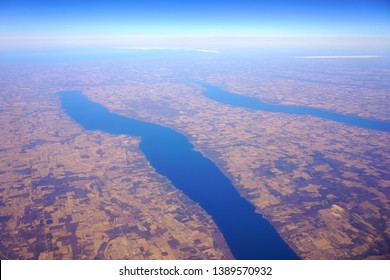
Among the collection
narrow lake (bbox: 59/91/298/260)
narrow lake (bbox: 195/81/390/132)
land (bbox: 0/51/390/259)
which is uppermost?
land (bbox: 0/51/390/259)

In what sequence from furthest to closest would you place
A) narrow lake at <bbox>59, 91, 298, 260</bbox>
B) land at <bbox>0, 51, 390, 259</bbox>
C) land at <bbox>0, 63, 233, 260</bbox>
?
narrow lake at <bbox>59, 91, 298, 260</bbox> < land at <bbox>0, 51, 390, 259</bbox> < land at <bbox>0, 63, 233, 260</bbox>

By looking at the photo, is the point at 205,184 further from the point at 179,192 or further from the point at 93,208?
the point at 93,208

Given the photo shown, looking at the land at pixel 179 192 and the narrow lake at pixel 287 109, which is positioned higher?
the land at pixel 179 192

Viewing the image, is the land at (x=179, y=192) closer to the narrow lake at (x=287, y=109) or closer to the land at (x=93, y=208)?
the land at (x=93, y=208)

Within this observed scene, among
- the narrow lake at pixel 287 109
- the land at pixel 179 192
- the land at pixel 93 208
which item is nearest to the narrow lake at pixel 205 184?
the land at pixel 179 192

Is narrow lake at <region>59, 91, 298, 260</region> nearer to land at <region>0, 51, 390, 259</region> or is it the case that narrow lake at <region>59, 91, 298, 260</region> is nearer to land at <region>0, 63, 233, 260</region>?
land at <region>0, 51, 390, 259</region>

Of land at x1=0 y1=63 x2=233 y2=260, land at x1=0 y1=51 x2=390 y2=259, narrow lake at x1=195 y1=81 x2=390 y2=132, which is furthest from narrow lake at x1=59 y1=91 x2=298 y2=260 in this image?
narrow lake at x1=195 y1=81 x2=390 y2=132

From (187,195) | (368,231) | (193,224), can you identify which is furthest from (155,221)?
(368,231)
